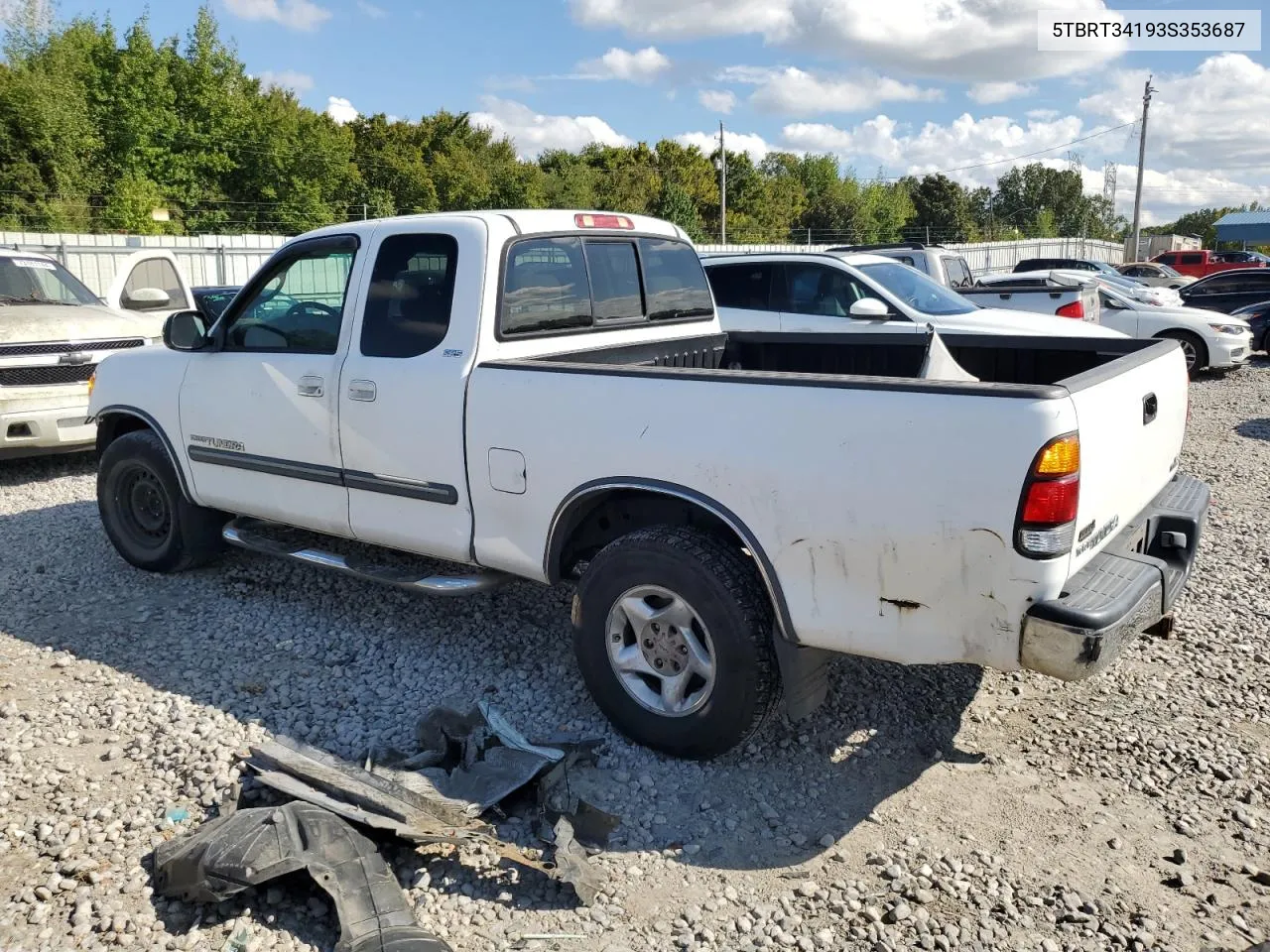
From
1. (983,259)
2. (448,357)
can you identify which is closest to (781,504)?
(448,357)

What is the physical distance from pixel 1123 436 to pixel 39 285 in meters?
9.17

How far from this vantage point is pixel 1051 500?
2.92 meters

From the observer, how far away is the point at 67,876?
3.18m

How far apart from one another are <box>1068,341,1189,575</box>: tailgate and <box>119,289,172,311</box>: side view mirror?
8.28 meters

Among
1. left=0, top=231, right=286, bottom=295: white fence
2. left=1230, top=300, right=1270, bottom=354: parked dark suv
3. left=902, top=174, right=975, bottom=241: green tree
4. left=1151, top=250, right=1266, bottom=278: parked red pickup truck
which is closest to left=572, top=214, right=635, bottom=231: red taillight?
left=0, top=231, right=286, bottom=295: white fence

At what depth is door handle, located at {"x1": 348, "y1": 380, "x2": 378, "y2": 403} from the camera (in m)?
4.52

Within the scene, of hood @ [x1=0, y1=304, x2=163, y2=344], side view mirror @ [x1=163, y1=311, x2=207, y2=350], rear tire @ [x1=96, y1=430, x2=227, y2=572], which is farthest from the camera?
hood @ [x1=0, y1=304, x2=163, y2=344]

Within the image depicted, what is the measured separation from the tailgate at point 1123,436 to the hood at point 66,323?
7.07 m

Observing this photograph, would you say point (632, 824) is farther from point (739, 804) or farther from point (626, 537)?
point (626, 537)

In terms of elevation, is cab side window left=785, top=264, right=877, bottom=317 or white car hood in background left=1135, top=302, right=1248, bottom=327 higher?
cab side window left=785, top=264, right=877, bottom=317

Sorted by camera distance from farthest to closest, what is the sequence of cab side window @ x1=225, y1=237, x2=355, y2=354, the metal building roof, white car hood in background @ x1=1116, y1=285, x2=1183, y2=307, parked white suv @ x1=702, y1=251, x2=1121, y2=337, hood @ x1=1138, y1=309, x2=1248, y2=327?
the metal building roof, white car hood in background @ x1=1116, y1=285, x2=1183, y2=307, hood @ x1=1138, y1=309, x2=1248, y2=327, parked white suv @ x1=702, y1=251, x2=1121, y2=337, cab side window @ x1=225, y1=237, x2=355, y2=354

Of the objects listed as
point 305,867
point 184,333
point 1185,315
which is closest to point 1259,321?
point 1185,315

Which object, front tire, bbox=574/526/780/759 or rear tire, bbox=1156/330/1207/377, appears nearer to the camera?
front tire, bbox=574/526/780/759

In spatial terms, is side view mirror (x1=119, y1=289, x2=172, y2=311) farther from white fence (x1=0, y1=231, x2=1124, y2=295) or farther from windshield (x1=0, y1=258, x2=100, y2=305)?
white fence (x1=0, y1=231, x2=1124, y2=295)
